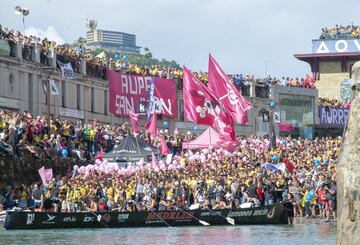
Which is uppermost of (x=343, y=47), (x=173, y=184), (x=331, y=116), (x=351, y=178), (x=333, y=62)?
(x=343, y=47)

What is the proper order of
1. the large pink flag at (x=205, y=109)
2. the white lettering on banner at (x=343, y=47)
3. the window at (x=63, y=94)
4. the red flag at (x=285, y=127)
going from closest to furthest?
the large pink flag at (x=205, y=109), the window at (x=63, y=94), the red flag at (x=285, y=127), the white lettering on banner at (x=343, y=47)

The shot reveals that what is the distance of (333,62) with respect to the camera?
97.9 meters

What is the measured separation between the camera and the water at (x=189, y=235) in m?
28.9

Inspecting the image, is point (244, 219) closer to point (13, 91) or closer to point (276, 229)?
point (276, 229)

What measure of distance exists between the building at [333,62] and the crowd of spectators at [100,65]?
265 inches

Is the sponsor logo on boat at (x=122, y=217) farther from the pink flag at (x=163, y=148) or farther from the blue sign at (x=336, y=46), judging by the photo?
the blue sign at (x=336, y=46)

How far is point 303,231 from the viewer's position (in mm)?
33062

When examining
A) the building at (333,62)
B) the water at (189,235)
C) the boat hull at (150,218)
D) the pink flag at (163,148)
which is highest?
the building at (333,62)

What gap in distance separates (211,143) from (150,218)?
10.8m

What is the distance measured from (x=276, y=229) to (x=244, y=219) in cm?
204

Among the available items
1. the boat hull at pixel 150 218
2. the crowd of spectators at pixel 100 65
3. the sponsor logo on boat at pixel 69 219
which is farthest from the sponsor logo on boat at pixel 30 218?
the crowd of spectators at pixel 100 65

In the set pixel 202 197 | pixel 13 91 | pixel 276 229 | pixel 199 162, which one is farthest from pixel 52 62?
pixel 276 229

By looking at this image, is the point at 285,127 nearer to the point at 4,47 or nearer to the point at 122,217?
the point at 4,47

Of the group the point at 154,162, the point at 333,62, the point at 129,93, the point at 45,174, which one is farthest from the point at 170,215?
the point at 333,62
